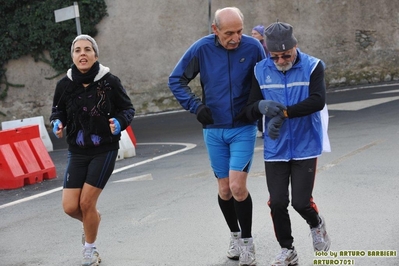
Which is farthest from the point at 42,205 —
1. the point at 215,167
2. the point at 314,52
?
the point at 314,52

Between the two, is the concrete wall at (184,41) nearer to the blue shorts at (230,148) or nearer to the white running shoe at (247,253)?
the blue shorts at (230,148)

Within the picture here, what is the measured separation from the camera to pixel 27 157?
12484 millimetres

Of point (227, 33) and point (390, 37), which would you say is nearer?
point (227, 33)

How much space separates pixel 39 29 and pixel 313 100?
64.4 feet

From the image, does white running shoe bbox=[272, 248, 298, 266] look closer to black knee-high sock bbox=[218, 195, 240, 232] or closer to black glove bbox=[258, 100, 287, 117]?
black knee-high sock bbox=[218, 195, 240, 232]

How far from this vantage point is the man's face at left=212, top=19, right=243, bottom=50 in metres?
6.41

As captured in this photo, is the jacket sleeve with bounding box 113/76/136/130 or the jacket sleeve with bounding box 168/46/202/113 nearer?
the jacket sleeve with bounding box 168/46/202/113

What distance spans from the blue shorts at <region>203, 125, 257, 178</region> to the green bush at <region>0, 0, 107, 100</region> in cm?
1835

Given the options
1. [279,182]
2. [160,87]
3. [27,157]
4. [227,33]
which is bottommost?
[160,87]

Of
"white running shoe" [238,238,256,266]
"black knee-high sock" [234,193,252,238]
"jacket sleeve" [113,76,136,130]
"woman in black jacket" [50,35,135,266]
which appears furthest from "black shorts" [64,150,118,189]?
"white running shoe" [238,238,256,266]

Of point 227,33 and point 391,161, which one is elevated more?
point 227,33

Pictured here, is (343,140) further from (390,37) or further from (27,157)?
(390,37)

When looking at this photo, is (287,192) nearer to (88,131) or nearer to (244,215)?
(244,215)

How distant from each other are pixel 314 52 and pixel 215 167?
781 inches
